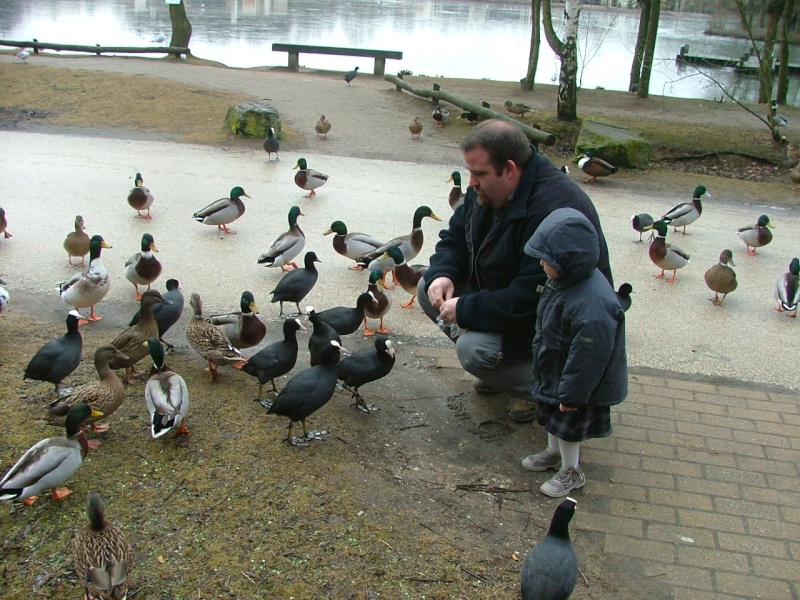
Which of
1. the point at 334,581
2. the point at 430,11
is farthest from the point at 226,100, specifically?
the point at 430,11

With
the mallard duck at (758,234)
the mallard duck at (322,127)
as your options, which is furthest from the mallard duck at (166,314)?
the mallard duck at (322,127)

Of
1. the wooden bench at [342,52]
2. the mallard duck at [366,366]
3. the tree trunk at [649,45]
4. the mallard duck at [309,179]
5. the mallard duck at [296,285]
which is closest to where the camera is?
the mallard duck at [366,366]

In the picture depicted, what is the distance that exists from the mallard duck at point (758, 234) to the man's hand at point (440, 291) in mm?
5480

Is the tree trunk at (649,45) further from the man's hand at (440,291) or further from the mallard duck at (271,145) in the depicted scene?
the man's hand at (440,291)

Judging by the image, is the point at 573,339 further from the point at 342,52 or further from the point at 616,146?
the point at 342,52

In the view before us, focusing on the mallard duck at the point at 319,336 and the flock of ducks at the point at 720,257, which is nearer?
the mallard duck at the point at 319,336

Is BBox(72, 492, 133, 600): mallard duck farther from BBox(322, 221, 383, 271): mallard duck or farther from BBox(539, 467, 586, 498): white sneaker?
BBox(322, 221, 383, 271): mallard duck

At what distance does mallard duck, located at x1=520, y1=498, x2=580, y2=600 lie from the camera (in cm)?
297

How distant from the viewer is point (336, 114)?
15.4 meters

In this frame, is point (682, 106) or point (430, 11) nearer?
point (682, 106)

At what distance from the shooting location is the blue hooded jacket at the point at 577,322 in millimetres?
3482

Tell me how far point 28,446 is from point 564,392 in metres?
2.86

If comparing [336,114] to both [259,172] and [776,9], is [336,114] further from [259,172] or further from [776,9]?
[776,9]

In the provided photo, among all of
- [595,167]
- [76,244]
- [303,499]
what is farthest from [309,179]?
[303,499]
